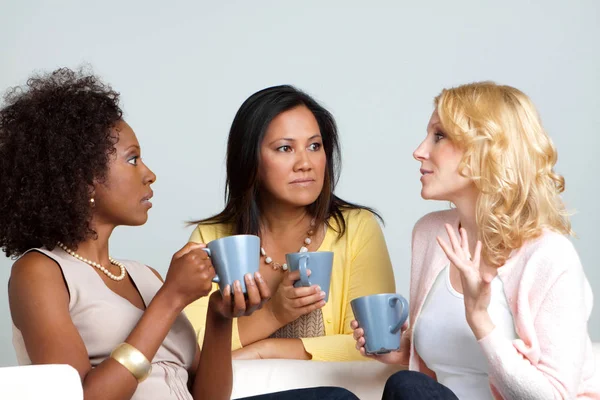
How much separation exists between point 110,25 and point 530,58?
6.12 ft

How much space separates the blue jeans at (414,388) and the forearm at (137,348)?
1.55 feet

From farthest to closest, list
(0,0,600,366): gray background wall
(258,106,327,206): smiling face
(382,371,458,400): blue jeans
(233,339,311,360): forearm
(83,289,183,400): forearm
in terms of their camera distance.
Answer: (0,0,600,366): gray background wall
(258,106,327,206): smiling face
(233,339,311,360): forearm
(382,371,458,400): blue jeans
(83,289,183,400): forearm

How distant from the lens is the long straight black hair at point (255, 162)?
2967 mm

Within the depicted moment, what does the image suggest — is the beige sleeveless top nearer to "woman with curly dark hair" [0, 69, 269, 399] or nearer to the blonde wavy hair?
"woman with curly dark hair" [0, 69, 269, 399]

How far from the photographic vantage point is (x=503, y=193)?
2.20 m

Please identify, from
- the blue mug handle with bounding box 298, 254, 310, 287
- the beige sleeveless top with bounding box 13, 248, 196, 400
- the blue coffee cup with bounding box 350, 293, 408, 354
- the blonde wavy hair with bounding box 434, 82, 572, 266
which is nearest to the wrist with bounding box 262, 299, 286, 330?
the blue mug handle with bounding box 298, 254, 310, 287

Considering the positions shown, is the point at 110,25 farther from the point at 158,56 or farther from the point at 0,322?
the point at 0,322

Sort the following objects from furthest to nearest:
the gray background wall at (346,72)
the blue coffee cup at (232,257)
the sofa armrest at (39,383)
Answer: the gray background wall at (346,72)
the blue coffee cup at (232,257)
the sofa armrest at (39,383)

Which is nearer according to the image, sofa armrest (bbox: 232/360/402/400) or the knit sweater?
the knit sweater

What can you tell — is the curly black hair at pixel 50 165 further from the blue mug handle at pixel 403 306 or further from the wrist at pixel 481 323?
the wrist at pixel 481 323

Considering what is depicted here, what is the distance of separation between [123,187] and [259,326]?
888 millimetres

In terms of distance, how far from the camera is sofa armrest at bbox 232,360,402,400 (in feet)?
7.89

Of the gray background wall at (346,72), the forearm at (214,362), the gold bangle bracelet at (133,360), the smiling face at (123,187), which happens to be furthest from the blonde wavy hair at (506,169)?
the gray background wall at (346,72)

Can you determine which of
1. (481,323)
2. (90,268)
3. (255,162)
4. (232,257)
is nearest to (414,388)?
(481,323)
